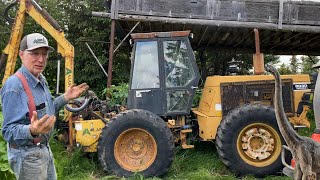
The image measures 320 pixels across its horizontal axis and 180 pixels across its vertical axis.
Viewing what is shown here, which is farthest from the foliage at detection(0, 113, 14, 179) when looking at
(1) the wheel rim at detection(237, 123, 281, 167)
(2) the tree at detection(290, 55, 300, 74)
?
(2) the tree at detection(290, 55, 300, 74)

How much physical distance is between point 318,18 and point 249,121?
3.92 meters

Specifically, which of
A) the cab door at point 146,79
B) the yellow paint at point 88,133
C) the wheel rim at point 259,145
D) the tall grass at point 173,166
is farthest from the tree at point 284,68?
the yellow paint at point 88,133

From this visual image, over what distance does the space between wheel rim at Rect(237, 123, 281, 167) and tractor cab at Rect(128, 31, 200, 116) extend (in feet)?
3.33

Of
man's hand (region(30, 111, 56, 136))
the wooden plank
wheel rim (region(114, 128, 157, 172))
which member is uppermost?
the wooden plank

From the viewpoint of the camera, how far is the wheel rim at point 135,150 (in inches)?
220

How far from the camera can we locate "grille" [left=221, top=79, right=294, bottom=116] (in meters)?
5.88

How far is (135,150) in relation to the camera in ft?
18.7

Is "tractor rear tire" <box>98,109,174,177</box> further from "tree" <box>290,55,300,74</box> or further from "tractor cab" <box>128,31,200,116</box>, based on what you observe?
"tree" <box>290,55,300,74</box>

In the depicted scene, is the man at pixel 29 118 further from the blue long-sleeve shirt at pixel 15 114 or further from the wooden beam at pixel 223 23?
the wooden beam at pixel 223 23

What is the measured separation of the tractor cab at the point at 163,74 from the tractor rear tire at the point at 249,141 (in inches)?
30.8

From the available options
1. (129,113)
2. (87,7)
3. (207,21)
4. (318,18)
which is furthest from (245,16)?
(87,7)

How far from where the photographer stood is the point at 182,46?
234 inches

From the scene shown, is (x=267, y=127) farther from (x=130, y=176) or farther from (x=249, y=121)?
(x=130, y=176)

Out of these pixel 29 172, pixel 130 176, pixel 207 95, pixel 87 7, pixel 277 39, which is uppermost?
pixel 87 7
